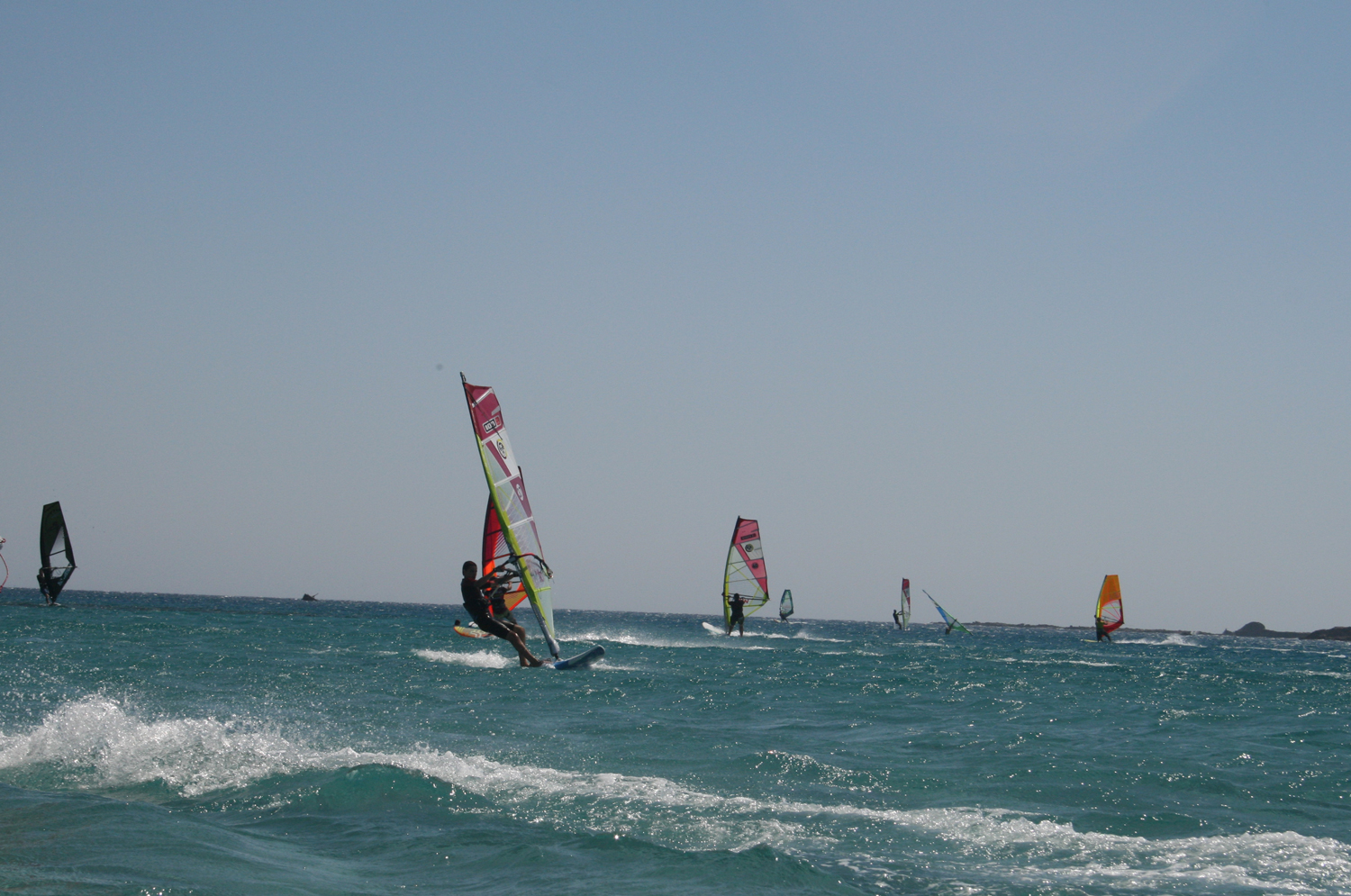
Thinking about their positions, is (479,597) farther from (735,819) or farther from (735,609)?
(735,609)

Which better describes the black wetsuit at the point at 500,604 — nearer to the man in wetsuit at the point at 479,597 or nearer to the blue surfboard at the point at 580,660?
the man in wetsuit at the point at 479,597

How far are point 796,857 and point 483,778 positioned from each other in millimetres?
2973

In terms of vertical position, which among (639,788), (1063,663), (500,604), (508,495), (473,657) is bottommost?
(1063,663)

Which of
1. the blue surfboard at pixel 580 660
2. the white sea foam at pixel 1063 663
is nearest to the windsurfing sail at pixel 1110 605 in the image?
the white sea foam at pixel 1063 663

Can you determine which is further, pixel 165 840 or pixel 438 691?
pixel 438 691

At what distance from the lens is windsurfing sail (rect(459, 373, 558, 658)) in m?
13.7

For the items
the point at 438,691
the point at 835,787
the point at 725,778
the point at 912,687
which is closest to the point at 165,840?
the point at 725,778

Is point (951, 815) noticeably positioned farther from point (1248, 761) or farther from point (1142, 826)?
point (1248, 761)

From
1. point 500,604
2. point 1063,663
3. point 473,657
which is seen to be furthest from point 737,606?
point 500,604

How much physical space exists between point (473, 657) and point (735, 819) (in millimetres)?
15208

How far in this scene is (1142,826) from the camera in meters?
7.28

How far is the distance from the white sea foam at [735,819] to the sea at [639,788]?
0.10 feet

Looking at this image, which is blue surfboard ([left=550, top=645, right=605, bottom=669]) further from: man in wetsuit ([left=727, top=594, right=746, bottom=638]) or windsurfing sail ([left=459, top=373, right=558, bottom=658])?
man in wetsuit ([left=727, top=594, right=746, bottom=638])

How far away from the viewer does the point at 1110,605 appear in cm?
4772
